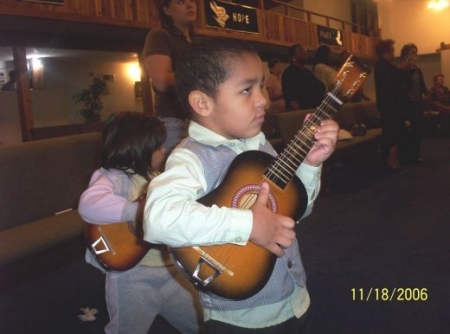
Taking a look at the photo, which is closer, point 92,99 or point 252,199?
point 252,199

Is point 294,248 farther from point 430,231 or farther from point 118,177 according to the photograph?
point 430,231

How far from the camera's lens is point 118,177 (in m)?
1.76

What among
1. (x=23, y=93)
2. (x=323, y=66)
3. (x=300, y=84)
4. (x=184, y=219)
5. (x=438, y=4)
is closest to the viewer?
(x=184, y=219)

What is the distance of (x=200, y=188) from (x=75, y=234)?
5.27 feet

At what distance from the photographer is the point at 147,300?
1.66 metres

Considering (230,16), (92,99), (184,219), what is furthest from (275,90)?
(92,99)

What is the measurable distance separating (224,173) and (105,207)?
700 mm

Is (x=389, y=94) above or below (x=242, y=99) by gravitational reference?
above

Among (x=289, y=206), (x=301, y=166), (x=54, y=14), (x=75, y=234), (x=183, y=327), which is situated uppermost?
(x=54, y=14)

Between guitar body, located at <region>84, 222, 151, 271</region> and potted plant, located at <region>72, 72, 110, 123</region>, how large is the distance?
974 cm

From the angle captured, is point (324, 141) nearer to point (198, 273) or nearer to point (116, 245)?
point (198, 273)

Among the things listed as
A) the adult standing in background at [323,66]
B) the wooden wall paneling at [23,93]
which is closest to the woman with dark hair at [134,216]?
the adult standing in background at [323,66]

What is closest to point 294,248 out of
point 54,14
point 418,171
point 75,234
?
point 75,234

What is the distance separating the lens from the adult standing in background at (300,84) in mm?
5012
